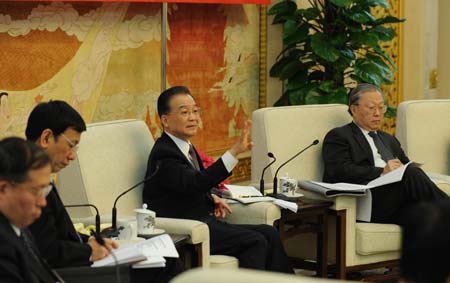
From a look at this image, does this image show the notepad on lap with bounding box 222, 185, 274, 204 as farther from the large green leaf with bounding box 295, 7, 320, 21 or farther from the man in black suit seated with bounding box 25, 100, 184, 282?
the large green leaf with bounding box 295, 7, 320, 21

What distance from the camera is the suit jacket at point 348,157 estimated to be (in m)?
6.32

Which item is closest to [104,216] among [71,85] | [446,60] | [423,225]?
[71,85]

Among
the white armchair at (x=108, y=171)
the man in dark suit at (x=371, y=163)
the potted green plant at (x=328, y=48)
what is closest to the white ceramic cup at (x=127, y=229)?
the white armchair at (x=108, y=171)

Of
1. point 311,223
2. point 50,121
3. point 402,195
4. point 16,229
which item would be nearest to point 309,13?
point 402,195

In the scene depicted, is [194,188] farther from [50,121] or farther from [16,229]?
[16,229]

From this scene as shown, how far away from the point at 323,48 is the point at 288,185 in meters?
2.09

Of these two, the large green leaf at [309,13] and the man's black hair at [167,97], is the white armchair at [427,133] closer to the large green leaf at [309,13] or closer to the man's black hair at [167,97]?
the large green leaf at [309,13]

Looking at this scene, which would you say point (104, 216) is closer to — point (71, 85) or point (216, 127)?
point (71, 85)

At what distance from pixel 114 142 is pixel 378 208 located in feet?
5.73

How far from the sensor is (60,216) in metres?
4.18

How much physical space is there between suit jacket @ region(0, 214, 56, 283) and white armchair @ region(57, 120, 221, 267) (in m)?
1.63

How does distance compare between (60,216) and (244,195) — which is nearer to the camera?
(60,216)

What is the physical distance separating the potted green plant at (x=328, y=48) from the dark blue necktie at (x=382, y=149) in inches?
46.8

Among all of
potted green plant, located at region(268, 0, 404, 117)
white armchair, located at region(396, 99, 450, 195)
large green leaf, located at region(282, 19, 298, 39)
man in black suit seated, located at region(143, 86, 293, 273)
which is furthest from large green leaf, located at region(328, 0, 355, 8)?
man in black suit seated, located at region(143, 86, 293, 273)
